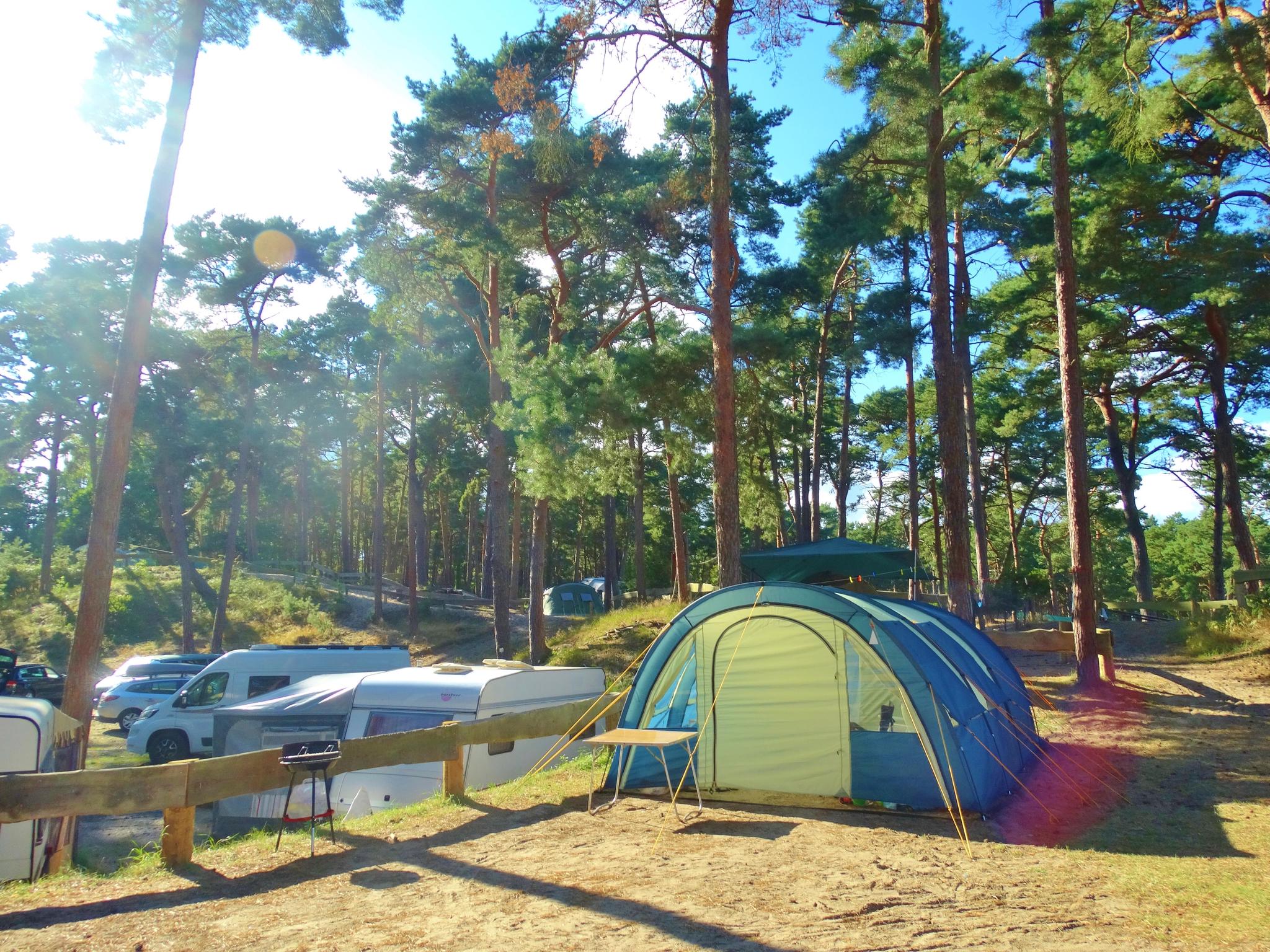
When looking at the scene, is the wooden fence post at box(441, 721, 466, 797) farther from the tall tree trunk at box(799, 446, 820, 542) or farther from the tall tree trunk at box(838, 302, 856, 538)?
the tall tree trunk at box(799, 446, 820, 542)

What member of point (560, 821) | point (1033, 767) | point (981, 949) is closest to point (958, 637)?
point (1033, 767)

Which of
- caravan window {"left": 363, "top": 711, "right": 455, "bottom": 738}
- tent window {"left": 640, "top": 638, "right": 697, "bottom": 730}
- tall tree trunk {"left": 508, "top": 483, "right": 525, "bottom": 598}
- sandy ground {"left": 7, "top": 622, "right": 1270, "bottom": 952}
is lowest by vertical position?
sandy ground {"left": 7, "top": 622, "right": 1270, "bottom": 952}


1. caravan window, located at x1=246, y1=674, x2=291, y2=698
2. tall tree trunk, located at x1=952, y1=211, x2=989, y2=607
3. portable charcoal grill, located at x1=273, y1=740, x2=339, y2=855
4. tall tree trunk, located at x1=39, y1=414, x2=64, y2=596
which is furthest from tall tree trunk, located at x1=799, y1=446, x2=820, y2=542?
tall tree trunk, located at x1=39, y1=414, x2=64, y2=596

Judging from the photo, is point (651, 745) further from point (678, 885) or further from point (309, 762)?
point (309, 762)

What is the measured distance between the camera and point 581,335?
22812 mm

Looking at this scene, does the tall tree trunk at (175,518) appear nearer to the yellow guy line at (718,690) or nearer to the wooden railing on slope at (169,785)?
the wooden railing on slope at (169,785)

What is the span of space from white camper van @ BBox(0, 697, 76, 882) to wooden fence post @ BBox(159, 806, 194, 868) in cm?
134

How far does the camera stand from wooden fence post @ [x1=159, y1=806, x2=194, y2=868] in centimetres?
559

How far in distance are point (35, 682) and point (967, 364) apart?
24645 mm

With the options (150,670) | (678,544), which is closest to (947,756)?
(678,544)

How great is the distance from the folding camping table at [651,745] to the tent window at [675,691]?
171mm

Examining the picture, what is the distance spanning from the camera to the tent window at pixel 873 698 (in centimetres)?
684

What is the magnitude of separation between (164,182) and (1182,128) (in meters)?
17.9

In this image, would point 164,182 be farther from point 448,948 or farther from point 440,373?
point 440,373
